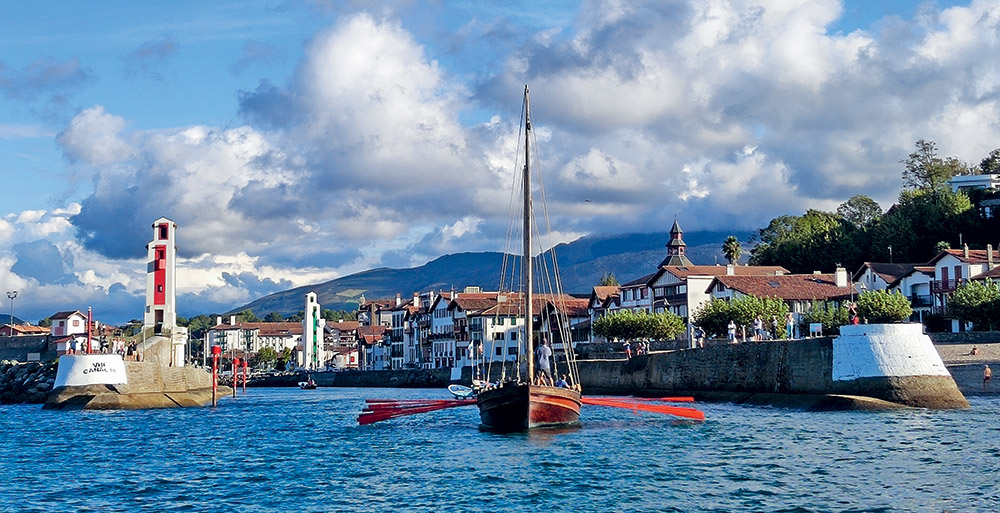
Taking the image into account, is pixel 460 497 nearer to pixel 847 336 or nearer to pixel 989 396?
pixel 847 336

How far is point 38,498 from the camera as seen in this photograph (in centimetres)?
3098

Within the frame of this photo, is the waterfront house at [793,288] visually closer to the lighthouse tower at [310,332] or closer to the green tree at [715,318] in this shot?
the green tree at [715,318]

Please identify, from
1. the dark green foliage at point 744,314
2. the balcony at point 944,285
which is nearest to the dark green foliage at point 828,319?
the dark green foliage at point 744,314

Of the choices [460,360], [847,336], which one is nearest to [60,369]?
[847,336]

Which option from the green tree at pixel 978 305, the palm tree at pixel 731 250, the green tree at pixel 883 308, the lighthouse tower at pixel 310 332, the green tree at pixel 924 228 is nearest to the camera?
the green tree at pixel 978 305

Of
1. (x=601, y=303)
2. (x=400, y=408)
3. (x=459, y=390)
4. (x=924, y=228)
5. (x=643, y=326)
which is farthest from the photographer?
(x=601, y=303)

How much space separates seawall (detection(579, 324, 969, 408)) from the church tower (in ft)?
137

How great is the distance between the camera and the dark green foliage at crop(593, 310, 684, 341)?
105 metres

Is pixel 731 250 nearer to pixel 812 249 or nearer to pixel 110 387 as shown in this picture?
pixel 812 249

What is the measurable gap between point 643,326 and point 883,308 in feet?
88.1

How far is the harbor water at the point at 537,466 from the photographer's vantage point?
2869cm

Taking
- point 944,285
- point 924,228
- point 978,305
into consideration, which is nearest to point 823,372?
point 978,305

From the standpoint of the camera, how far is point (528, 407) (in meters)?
43.7

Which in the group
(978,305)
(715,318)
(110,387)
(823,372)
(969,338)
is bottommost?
(110,387)
